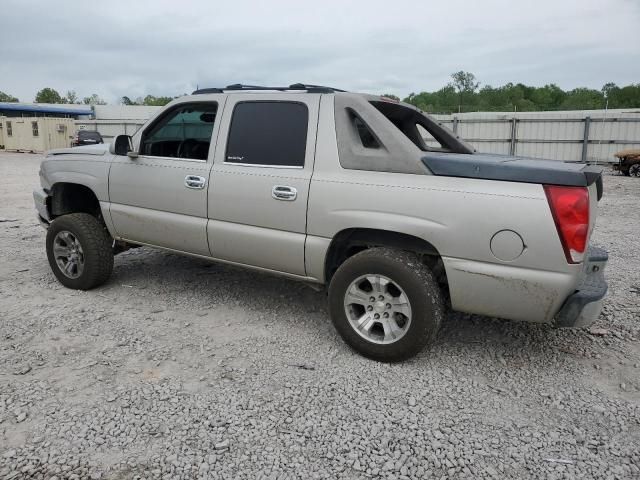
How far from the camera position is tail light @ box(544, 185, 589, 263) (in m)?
2.88

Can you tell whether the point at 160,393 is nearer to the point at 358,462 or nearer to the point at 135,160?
the point at 358,462

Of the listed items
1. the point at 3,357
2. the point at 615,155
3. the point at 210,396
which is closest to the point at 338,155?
the point at 210,396

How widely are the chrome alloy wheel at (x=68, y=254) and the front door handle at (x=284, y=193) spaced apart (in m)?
2.25

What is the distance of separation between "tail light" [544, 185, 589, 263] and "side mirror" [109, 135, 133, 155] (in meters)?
3.52

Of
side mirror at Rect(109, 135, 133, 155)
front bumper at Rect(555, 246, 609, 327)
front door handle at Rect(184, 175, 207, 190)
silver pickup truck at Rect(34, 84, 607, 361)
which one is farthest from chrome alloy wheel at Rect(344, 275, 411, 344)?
side mirror at Rect(109, 135, 133, 155)

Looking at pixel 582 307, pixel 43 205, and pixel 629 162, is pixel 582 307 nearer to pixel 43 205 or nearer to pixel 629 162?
pixel 43 205

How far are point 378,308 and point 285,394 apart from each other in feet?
2.79

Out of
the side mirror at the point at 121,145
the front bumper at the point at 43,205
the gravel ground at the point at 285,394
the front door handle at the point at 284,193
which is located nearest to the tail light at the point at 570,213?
the gravel ground at the point at 285,394

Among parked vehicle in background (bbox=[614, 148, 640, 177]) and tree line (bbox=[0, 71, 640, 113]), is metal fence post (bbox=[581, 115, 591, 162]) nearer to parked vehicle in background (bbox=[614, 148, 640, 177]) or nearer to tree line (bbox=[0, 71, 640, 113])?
parked vehicle in background (bbox=[614, 148, 640, 177])

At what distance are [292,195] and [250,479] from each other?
76.7 inches

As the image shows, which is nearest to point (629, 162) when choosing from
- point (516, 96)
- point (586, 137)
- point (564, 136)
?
point (586, 137)

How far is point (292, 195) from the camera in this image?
369cm

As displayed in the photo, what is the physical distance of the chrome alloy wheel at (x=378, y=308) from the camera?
3.40 meters

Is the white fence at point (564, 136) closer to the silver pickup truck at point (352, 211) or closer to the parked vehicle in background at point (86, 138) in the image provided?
the silver pickup truck at point (352, 211)
